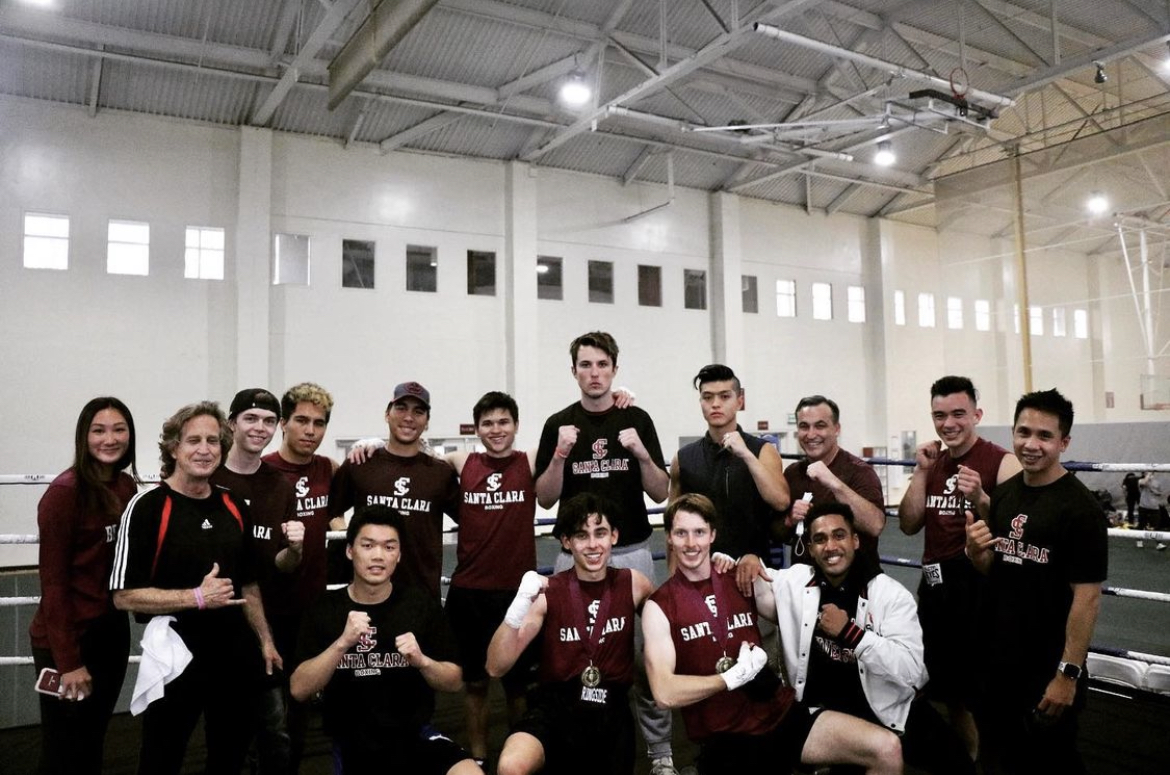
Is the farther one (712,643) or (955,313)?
(955,313)

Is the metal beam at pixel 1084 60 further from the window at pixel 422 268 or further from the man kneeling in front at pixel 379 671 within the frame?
the man kneeling in front at pixel 379 671

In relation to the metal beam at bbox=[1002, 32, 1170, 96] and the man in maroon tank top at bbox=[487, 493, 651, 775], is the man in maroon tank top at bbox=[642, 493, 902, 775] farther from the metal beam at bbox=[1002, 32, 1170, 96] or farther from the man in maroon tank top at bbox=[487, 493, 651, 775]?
the metal beam at bbox=[1002, 32, 1170, 96]

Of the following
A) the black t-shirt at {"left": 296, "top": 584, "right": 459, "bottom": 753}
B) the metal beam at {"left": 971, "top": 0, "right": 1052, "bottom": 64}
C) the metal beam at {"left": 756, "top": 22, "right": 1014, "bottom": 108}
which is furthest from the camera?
the metal beam at {"left": 971, "top": 0, "right": 1052, "bottom": 64}

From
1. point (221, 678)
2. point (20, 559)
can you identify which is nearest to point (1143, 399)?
point (221, 678)

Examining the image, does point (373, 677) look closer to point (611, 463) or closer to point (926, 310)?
point (611, 463)

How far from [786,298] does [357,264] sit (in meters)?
8.83

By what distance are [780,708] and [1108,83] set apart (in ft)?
51.8

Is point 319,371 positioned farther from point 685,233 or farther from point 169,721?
point 169,721

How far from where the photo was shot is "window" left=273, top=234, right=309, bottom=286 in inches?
467

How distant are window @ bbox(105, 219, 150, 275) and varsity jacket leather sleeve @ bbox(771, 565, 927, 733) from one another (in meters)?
11.0

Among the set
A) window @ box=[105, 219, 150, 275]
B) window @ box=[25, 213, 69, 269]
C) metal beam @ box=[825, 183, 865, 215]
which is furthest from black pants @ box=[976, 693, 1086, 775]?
metal beam @ box=[825, 183, 865, 215]

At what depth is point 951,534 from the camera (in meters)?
3.51

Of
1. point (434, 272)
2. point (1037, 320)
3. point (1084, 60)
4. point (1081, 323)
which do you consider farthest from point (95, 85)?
point (1081, 323)

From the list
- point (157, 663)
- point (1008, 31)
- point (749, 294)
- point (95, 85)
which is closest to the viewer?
point (157, 663)
